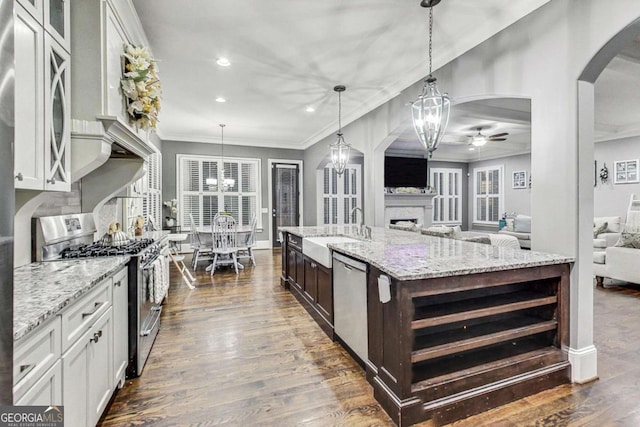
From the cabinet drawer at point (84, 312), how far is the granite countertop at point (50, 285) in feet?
0.16

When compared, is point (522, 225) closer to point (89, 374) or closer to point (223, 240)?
point (223, 240)

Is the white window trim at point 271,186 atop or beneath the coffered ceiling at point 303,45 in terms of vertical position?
beneath

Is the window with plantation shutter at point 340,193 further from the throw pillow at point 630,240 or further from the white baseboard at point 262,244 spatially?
the throw pillow at point 630,240

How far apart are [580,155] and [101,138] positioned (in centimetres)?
315

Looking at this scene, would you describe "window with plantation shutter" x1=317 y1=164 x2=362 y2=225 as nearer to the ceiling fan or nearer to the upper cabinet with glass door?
the ceiling fan

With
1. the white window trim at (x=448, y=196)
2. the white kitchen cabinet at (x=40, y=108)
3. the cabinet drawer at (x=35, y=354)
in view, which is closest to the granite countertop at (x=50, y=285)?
the cabinet drawer at (x=35, y=354)

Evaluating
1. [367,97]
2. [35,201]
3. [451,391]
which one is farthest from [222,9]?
[451,391]

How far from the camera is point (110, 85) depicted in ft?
6.56

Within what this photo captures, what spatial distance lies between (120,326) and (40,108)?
4.42 ft

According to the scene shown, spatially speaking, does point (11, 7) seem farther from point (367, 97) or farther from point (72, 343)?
point (367, 97)

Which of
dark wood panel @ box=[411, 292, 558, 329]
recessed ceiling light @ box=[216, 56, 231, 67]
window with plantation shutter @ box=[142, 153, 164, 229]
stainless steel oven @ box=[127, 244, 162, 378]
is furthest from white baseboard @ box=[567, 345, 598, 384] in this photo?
window with plantation shutter @ box=[142, 153, 164, 229]

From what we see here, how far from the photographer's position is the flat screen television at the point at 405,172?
8742mm

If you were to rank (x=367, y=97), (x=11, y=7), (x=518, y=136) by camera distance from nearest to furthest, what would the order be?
1. (x=11, y=7)
2. (x=367, y=97)
3. (x=518, y=136)

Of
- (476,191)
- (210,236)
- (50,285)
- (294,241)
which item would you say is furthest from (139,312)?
(476,191)
